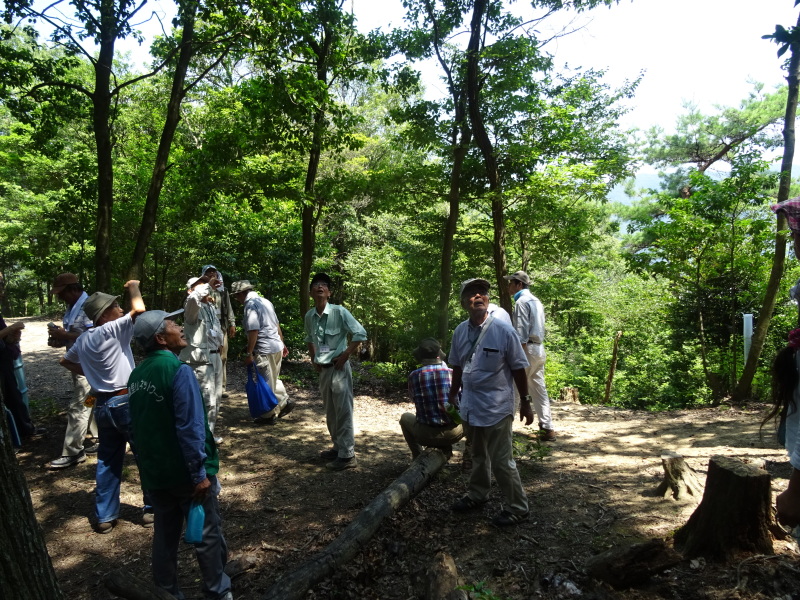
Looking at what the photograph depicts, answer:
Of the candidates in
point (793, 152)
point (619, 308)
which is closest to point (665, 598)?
point (793, 152)

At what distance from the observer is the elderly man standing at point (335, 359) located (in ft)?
17.7

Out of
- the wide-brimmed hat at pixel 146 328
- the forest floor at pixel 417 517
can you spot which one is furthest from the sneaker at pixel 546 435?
the wide-brimmed hat at pixel 146 328

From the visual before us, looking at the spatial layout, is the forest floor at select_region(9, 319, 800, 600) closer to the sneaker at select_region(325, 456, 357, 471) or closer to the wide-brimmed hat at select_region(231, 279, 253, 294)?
the sneaker at select_region(325, 456, 357, 471)

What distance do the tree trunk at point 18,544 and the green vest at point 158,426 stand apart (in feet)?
2.16

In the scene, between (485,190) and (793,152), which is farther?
(485,190)

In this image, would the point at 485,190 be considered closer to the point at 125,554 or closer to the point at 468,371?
the point at 468,371

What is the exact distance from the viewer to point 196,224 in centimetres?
1237

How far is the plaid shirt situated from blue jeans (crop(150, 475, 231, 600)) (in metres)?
2.27

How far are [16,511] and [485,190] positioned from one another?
33.6 ft

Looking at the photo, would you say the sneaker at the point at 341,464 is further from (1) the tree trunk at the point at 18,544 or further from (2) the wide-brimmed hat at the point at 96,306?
(1) the tree trunk at the point at 18,544

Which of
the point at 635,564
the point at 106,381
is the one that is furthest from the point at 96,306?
the point at 635,564

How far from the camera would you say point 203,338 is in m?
5.69

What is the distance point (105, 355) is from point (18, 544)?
2.26 m

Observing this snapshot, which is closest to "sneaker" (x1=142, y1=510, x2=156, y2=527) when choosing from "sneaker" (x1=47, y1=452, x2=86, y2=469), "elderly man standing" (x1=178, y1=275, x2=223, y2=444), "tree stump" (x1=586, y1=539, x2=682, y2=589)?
"elderly man standing" (x1=178, y1=275, x2=223, y2=444)
